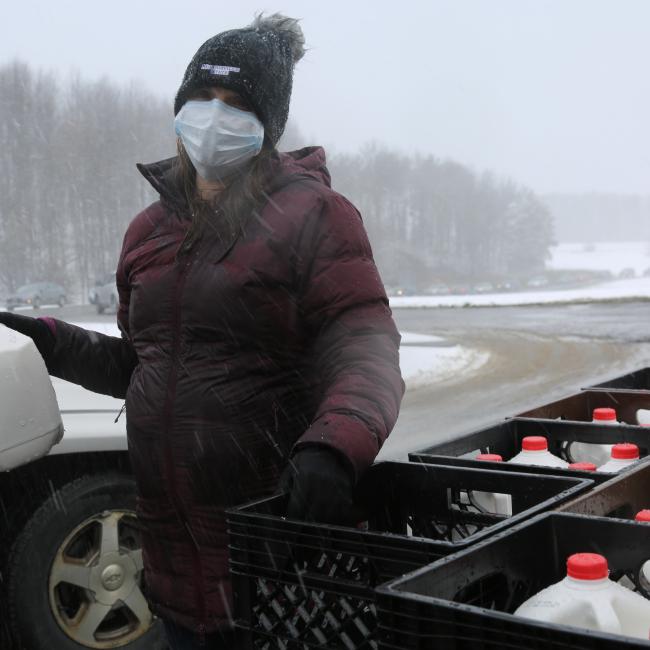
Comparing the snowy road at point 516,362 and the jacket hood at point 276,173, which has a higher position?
the jacket hood at point 276,173

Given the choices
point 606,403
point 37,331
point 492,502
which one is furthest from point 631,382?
point 37,331

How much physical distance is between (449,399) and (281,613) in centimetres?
1082

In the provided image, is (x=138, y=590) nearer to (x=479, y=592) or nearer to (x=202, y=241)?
(x=202, y=241)

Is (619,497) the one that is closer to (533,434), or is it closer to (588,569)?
(588,569)

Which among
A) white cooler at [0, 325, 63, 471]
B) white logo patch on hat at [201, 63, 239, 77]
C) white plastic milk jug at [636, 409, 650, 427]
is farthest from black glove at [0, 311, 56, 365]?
white plastic milk jug at [636, 409, 650, 427]

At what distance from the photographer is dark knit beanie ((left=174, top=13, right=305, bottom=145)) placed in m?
2.22

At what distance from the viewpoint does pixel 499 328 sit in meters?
26.2

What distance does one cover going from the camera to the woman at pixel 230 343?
201cm

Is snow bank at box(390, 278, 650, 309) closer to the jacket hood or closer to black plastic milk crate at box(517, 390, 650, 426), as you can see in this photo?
black plastic milk crate at box(517, 390, 650, 426)

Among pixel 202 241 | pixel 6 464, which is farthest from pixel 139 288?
pixel 6 464

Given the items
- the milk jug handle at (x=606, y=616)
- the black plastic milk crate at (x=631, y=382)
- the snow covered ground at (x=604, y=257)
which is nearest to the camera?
the milk jug handle at (x=606, y=616)

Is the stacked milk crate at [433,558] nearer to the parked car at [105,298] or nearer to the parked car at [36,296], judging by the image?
the parked car at [105,298]

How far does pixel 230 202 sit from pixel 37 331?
737 millimetres

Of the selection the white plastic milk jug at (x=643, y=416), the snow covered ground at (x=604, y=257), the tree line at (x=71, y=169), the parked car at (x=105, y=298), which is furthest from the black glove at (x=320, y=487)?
the snow covered ground at (x=604, y=257)
